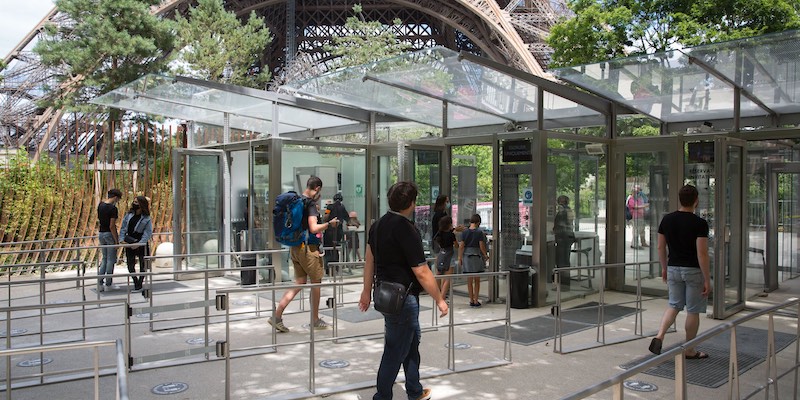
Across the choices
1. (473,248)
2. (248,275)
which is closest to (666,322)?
(473,248)

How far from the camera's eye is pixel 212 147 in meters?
12.3

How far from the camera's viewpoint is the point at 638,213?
981 centimetres

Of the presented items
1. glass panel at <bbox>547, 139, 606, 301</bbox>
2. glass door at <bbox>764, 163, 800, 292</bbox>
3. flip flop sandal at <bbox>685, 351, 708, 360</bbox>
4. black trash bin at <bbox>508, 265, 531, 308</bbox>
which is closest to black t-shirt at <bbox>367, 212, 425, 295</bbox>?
flip flop sandal at <bbox>685, 351, 708, 360</bbox>

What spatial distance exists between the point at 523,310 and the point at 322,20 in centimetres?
4039

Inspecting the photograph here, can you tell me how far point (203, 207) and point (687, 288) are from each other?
9.09 metres

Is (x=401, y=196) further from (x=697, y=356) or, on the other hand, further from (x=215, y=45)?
→ (x=215, y=45)

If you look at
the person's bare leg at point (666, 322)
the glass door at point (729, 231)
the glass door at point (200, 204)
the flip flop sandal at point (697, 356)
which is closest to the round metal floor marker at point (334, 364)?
the person's bare leg at point (666, 322)

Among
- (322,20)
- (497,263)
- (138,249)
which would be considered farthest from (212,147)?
(322,20)

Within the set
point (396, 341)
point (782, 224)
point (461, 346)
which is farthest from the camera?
point (782, 224)

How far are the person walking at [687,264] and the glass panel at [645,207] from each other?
367cm

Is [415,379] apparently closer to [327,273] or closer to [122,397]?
[122,397]

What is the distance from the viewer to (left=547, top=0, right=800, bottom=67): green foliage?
53.2 ft

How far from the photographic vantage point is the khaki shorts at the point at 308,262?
6.88m

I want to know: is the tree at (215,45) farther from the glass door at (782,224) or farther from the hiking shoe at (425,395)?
the hiking shoe at (425,395)
